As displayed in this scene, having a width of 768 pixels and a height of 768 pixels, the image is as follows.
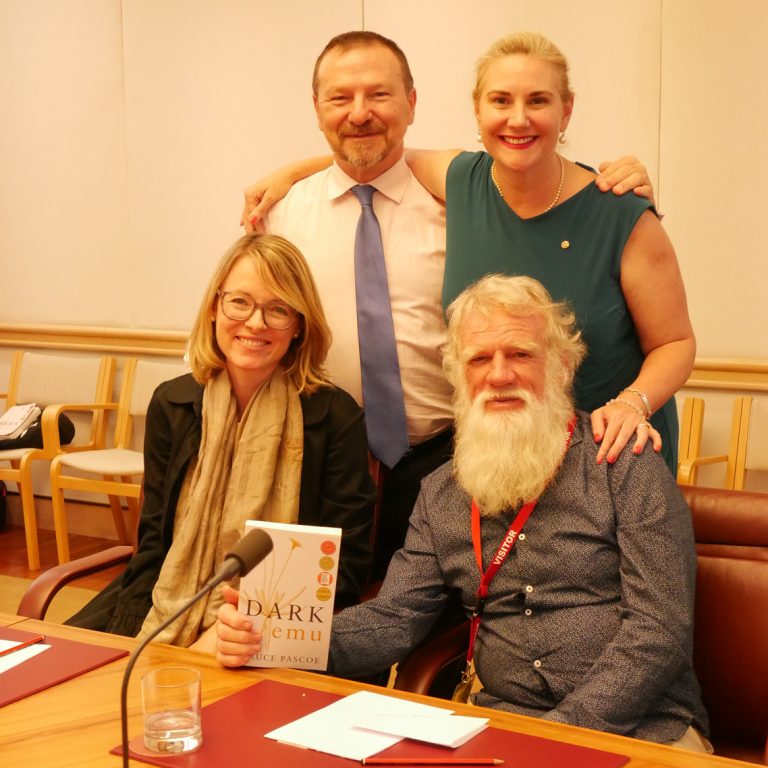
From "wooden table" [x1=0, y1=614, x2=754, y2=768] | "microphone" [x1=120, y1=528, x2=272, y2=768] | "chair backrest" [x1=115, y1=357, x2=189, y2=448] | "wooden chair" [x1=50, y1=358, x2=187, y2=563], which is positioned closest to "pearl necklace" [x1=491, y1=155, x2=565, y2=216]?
"wooden table" [x1=0, y1=614, x2=754, y2=768]

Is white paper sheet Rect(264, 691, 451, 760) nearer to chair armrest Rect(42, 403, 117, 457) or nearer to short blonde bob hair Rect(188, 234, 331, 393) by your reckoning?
short blonde bob hair Rect(188, 234, 331, 393)

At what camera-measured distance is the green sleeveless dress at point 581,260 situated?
2.57 metres

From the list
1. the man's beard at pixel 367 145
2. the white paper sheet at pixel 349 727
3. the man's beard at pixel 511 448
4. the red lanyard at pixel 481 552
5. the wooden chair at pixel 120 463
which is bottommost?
the wooden chair at pixel 120 463

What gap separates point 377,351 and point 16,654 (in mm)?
1236

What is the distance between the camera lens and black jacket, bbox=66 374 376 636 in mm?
2625

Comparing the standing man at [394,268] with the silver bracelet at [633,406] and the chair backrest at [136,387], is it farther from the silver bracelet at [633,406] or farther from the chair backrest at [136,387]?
the chair backrest at [136,387]

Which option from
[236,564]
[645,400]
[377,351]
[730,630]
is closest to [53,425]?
Result: [377,351]

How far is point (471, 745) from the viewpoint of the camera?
1602 millimetres

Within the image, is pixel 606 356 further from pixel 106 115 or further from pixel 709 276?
pixel 106 115

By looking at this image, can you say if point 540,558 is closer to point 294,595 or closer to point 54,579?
point 294,595

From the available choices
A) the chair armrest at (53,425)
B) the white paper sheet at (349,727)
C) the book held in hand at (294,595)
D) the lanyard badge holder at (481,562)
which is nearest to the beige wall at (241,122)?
the chair armrest at (53,425)

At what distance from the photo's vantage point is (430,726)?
65.2 inches

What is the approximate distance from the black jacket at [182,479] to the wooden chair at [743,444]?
7.90 ft

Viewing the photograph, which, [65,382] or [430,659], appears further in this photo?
[65,382]
